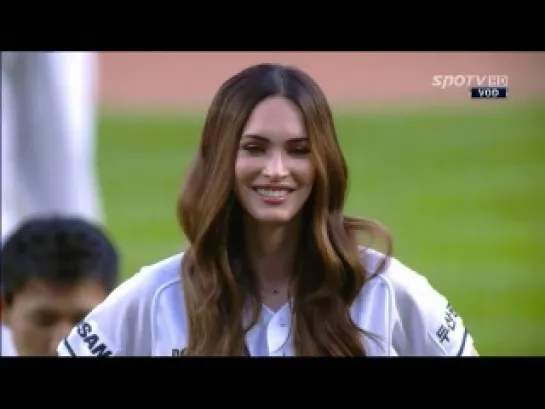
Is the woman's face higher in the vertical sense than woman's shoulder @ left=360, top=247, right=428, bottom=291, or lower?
higher

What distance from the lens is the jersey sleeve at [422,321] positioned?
2994mm

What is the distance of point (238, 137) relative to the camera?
2977 mm

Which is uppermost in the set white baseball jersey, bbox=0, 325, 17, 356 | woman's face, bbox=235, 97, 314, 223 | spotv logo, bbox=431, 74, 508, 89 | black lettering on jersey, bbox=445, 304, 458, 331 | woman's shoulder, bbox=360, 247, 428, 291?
spotv logo, bbox=431, 74, 508, 89

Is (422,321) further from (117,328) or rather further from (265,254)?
(117,328)

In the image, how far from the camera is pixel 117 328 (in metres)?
3.02

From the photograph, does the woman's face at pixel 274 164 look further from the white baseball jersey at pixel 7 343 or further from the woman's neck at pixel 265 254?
the white baseball jersey at pixel 7 343

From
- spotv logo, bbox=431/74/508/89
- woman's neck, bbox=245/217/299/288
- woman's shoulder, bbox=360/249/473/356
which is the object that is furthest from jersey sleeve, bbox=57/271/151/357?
spotv logo, bbox=431/74/508/89

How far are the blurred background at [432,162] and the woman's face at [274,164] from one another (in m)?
0.16

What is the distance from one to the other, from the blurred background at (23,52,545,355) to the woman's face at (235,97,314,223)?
157mm

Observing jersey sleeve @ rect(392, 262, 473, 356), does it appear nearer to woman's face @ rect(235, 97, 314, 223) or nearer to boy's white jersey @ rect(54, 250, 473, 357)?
boy's white jersey @ rect(54, 250, 473, 357)

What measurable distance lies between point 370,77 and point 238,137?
459 mm

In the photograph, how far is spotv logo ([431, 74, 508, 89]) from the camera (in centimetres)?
315
